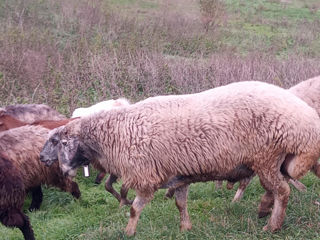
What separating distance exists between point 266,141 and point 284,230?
1.09 meters

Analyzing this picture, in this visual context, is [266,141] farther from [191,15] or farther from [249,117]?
[191,15]

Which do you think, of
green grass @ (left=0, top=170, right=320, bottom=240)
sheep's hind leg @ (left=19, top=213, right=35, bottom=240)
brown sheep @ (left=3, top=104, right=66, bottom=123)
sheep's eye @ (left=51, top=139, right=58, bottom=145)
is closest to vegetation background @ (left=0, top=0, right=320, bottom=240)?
green grass @ (left=0, top=170, right=320, bottom=240)

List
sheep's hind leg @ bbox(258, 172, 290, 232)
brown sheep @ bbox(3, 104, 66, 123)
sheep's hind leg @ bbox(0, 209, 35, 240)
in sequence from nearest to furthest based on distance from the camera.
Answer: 1. sheep's hind leg @ bbox(258, 172, 290, 232)
2. sheep's hind leg @ bbox(0, 209, 35, 240)
3. brown sheep @ bbox(3, 104, 66, 123)

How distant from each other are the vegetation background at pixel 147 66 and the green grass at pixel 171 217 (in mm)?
16

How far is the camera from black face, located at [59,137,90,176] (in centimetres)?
615

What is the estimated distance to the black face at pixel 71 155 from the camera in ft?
20.2

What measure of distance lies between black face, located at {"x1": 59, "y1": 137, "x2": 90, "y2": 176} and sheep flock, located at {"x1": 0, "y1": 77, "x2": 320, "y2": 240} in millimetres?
12

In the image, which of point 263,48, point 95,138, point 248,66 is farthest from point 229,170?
point 263,48

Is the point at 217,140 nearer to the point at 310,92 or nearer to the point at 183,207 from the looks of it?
the point at 183,207

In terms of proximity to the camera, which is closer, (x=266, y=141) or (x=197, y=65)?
(x=266, y=141)

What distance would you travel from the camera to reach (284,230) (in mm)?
5746

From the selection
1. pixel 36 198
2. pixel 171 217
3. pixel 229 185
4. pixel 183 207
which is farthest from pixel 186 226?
pixel 36 198

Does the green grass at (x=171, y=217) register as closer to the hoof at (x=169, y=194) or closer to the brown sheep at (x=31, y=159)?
the hoof at (x=169, y=194)

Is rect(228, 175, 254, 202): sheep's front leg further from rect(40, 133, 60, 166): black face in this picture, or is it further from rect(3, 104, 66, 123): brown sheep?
rect(3, 104, 66, 123): brown sheep
